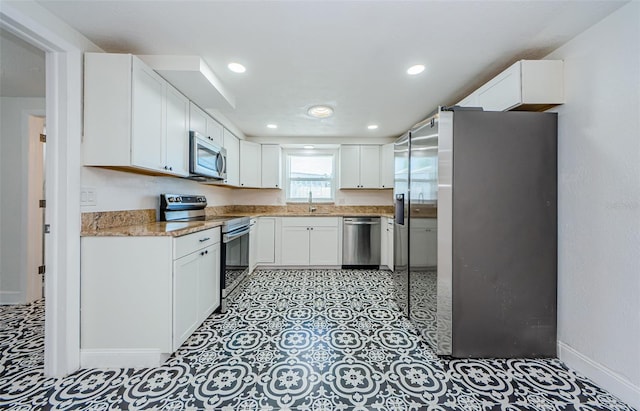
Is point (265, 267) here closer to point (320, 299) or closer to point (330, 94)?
point (320, 299)

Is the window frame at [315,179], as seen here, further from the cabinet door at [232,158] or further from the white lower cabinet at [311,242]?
the cabinet door at [232,158]

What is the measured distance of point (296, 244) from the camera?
411cm

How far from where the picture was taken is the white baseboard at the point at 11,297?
2537 millimetres

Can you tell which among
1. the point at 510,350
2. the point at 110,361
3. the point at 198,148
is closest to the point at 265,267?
the point at 198,148

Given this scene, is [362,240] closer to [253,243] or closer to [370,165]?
[370,165]

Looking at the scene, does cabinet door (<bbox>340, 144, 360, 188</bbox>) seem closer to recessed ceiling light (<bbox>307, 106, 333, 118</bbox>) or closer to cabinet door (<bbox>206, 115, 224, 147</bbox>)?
recessed ceiling light (<bbox>307, 106, 333, 118</bbox>)

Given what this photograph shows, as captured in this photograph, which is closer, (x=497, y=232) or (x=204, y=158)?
(x=497, y=232)

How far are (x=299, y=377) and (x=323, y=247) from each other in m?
2.60

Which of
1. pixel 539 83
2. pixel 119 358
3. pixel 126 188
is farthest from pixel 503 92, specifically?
pixel 119 358

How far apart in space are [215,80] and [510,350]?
3.14 metres

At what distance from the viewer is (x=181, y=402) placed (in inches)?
54.0

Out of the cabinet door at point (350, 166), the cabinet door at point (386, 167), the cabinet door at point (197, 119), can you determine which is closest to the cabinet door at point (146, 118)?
the cabinet door at point (197, 119)

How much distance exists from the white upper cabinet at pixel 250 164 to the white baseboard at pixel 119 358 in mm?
2809

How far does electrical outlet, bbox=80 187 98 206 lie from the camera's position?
1669 mm
